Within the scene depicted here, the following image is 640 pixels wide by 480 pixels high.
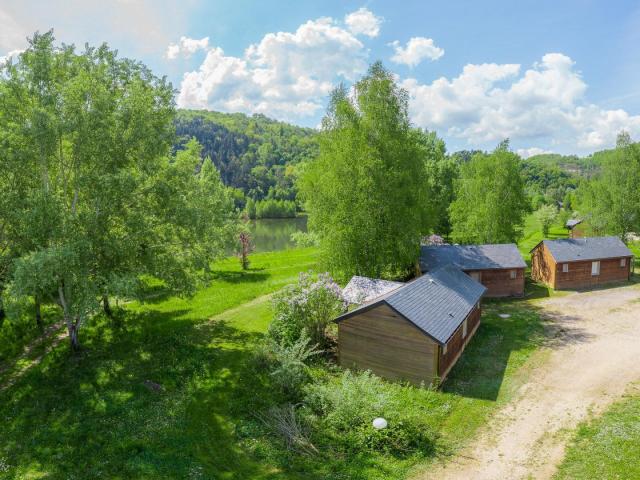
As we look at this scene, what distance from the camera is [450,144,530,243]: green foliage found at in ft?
136

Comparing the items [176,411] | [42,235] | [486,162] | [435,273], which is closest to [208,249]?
[42,235]

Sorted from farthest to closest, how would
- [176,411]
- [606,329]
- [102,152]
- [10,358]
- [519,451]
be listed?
[606,329] → [10,358] → [102,152] → [176,411] → [519,451]

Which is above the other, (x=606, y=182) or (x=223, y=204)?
(x=606, y=182)

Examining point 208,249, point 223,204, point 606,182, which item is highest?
point 606,182

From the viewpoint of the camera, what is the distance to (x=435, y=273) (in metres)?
26.5

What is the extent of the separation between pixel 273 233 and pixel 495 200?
65541mm

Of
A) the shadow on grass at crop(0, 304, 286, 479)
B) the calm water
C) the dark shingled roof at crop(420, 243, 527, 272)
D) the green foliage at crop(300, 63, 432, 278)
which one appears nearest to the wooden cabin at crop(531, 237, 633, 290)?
the dark shingled roof at crop(420, 243, 527, 272)

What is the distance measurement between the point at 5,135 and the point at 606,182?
5621 centimetres

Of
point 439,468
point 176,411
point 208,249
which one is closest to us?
point 439,468

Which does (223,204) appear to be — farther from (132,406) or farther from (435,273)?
(132,406)

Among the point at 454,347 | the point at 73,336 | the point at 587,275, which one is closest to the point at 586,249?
the point at 587,275

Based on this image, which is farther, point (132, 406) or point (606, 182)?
point (606, 182)

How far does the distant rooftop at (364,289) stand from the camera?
24.8 meters

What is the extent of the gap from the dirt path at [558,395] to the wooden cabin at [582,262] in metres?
6.67
